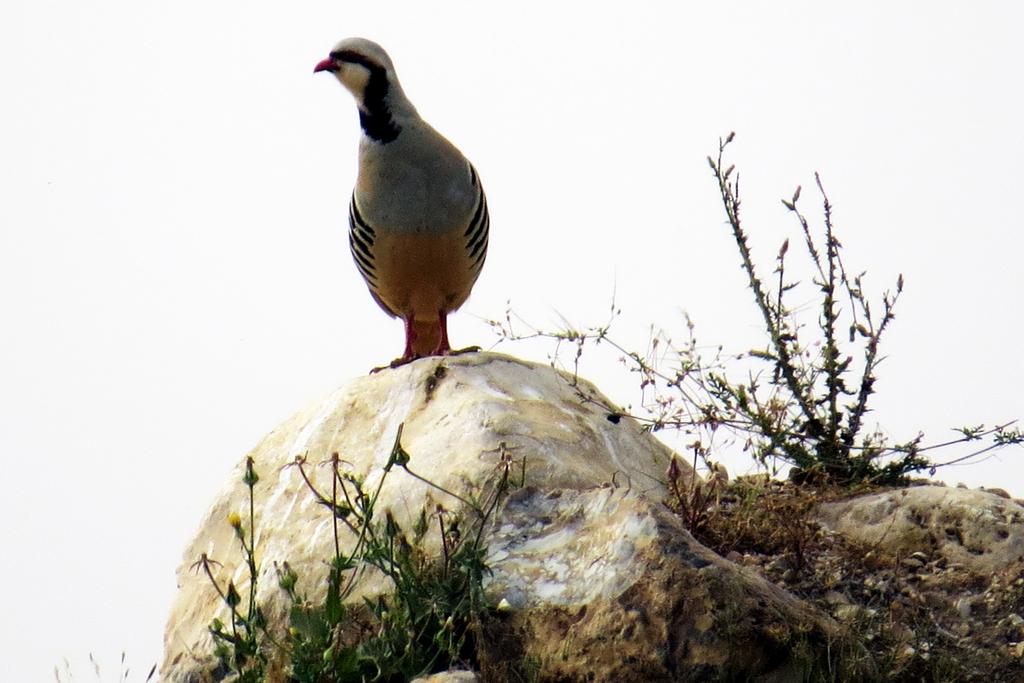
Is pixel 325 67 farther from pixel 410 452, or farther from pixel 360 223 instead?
pixel 410 452

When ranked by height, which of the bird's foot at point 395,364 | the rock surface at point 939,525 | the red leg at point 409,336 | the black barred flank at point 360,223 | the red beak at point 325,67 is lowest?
the rock surface at point 939,525

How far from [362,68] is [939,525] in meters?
3.01

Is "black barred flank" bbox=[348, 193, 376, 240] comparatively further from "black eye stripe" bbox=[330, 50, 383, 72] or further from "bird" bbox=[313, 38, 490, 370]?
"black eye stripe" bbox=[330, 50, 383, 72]

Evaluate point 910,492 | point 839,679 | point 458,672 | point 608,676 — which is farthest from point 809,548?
point 458,672

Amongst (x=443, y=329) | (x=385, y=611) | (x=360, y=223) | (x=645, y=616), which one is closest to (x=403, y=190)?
(x=360, y=223)

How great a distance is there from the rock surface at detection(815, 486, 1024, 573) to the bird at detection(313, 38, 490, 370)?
6.66 feet

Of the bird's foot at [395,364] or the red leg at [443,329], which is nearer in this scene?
the bird's foot at [395,364]

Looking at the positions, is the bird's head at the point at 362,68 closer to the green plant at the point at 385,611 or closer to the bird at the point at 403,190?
the bird at the point at 403,190

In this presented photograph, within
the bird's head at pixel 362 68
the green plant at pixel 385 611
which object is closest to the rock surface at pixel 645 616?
the green plant at pixel 385 611

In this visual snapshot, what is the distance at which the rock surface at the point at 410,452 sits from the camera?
4.14 m

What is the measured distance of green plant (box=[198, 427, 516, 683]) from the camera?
3.48 metres

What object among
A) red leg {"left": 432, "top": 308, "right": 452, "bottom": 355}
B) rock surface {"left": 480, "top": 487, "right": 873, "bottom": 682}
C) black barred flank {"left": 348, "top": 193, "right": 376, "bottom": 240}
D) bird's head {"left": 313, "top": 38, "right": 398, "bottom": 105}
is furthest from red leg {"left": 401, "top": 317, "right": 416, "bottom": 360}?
rock surface {"left": 480, "top": 487, "right": 873, "bottom": 682}

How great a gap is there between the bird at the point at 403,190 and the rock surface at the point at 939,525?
203 centimetres

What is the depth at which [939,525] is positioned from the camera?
437 centimetres
